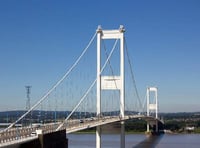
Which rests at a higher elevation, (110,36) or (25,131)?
(110,36)

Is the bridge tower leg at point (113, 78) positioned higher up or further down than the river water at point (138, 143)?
higher up

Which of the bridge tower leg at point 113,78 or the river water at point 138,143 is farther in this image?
the river water at point 138,143

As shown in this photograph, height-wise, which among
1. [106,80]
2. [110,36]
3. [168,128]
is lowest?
[168,128]

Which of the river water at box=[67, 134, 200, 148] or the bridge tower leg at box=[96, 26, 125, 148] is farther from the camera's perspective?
the river water at box=[67, 134, 200, 148]

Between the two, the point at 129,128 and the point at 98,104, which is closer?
the point at 98,104

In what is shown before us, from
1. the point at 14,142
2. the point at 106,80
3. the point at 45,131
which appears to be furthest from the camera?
the point at 106,80

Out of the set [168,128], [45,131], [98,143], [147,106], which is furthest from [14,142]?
[168,128]

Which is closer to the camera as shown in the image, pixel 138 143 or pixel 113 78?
pixel 113 78

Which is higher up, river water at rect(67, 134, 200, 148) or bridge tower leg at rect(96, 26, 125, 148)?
bridge tower leg at rect(96, 26, 125, 148)

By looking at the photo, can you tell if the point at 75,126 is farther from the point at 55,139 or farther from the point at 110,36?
the point at 110,36

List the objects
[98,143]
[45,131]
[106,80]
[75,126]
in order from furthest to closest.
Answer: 1. [106,80]
2. [98,143]
3. [75,126]
4. [45,131]
